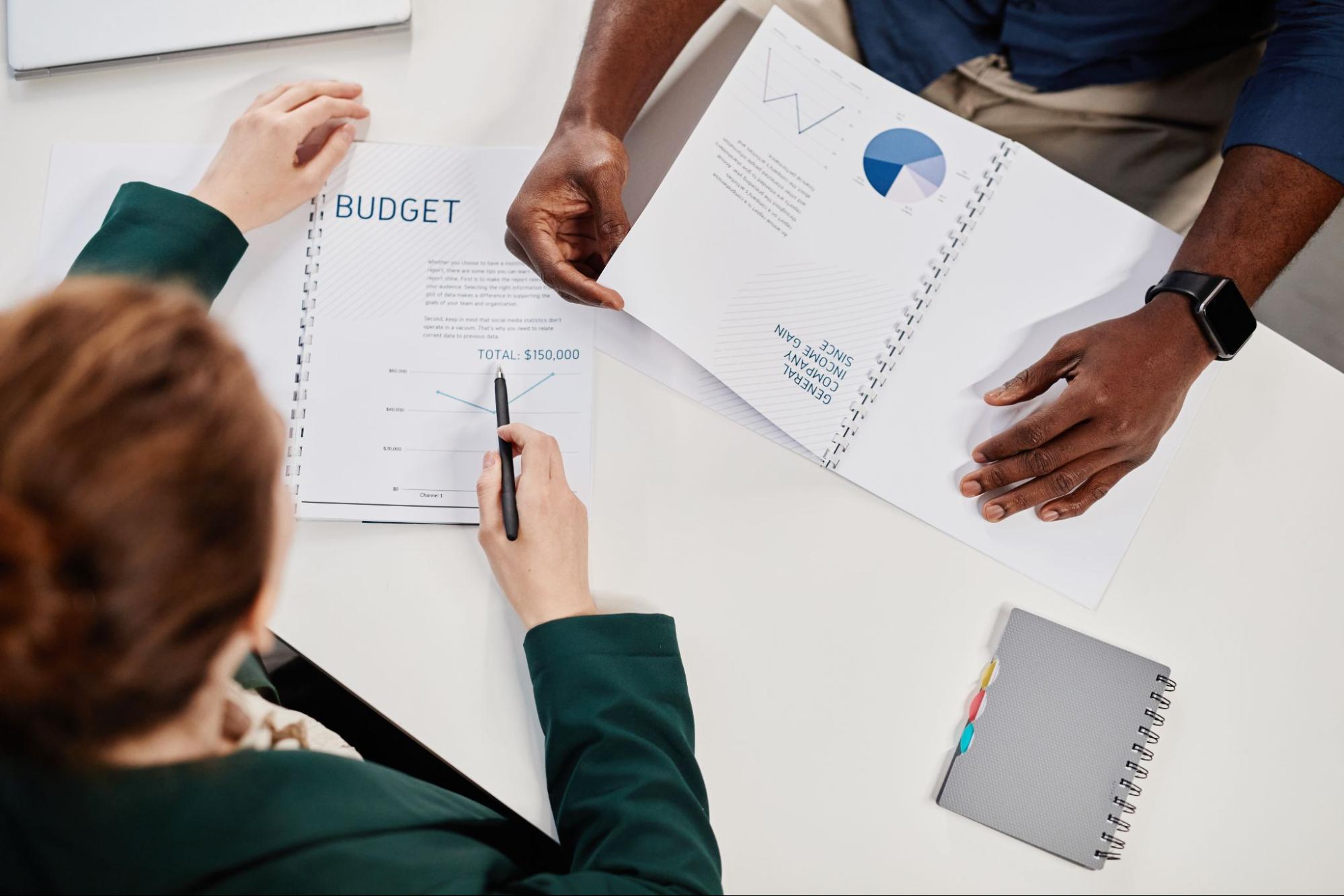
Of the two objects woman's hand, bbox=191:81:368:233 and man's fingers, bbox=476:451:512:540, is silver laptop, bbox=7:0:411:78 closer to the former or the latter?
woman's hand, bbox=191:81:368:233

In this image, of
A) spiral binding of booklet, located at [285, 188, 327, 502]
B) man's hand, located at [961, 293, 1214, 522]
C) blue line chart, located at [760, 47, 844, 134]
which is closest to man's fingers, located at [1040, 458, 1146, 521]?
man's hand, located at [961, 293, 1214, 522]

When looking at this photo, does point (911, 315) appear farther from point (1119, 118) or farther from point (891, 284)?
point (1119, 118)

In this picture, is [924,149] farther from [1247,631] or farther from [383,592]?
[383,592]

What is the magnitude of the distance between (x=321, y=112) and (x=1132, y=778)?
37.7 inches

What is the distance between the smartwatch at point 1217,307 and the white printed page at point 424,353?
0.53 metres

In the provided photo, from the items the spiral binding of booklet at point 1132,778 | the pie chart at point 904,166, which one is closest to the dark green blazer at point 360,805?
the spiral binding of booklet at point 1132,778

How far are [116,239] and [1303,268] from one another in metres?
1.69

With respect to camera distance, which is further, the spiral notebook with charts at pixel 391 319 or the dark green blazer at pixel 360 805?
the spiral notebook with charts at pixel 391 319

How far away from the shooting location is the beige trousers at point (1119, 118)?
1.00 meters

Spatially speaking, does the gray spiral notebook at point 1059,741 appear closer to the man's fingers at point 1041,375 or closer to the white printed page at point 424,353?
the man's fingers at point 1041,375

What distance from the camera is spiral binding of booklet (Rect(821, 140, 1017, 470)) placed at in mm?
815

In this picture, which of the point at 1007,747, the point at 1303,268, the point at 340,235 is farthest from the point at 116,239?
the point at 1303,268

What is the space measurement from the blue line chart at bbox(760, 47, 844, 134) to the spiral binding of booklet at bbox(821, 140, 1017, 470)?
0.16 m

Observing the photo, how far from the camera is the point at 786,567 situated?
0.81 m
